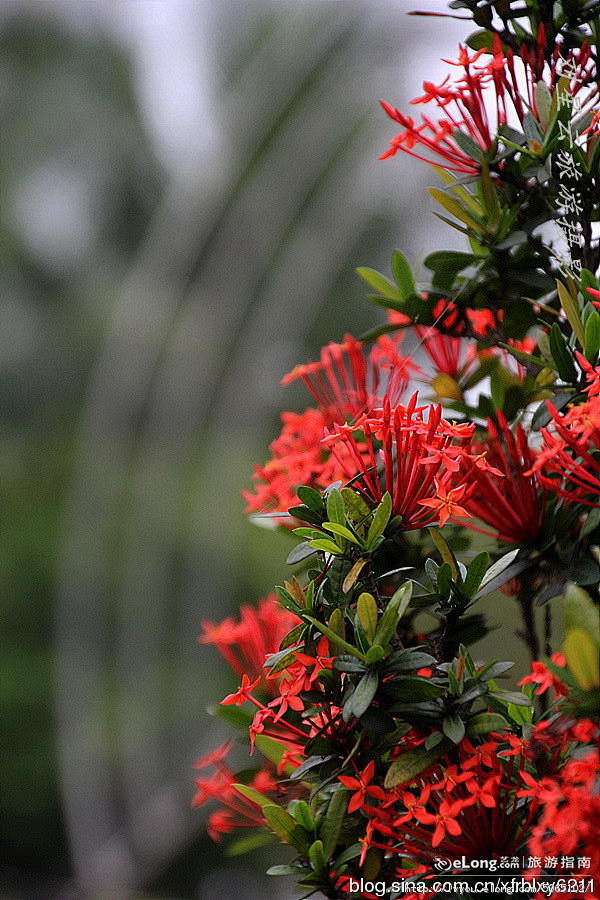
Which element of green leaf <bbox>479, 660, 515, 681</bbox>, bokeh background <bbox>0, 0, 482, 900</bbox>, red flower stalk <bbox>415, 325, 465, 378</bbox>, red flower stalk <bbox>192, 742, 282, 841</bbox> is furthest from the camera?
bokeh background <bbox>0, 0, 482, 900</bbox>

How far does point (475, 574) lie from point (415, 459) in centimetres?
6

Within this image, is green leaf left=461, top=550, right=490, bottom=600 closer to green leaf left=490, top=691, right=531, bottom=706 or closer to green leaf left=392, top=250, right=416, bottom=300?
green leaf left=490, top=691, right=531, bottom=706

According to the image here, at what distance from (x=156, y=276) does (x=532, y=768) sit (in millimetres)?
1512

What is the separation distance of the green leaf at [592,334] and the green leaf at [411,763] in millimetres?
208

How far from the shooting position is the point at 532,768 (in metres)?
0.41

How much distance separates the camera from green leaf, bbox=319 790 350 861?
16.8 inches

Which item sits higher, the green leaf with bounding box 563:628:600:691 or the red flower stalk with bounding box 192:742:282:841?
the green leaf with bounding box 563:628:600:691

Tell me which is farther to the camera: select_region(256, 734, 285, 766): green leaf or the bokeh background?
the bokeh background

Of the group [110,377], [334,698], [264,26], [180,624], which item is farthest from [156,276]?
[334,698]

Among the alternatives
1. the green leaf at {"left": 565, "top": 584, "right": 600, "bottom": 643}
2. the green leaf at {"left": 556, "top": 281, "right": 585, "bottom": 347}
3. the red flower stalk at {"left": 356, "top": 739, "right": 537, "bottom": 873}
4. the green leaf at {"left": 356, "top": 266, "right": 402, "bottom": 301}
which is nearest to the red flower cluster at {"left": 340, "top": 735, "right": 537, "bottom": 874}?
the red flower stalk at {"left": 356, "top": 739, "right": 537, "bottom": 873}

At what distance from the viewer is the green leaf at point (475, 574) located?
1.32 ft

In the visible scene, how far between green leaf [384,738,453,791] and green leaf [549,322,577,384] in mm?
203

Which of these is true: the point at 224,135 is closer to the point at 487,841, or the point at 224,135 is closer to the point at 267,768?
the point at 267,768

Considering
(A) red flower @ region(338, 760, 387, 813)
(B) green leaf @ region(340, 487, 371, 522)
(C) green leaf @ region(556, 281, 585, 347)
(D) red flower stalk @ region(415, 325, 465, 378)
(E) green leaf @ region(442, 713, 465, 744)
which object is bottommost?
(A) red flower @ region(338, 760, 387, 813)
